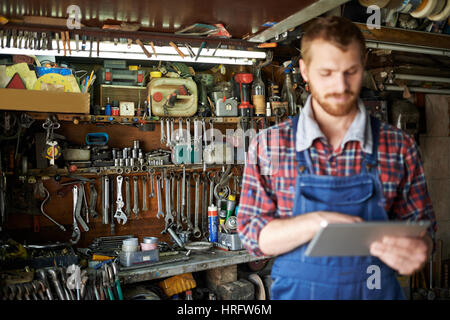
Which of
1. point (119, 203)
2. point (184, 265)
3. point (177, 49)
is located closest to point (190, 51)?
point (177, 49)

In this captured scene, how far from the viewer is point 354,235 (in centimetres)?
126

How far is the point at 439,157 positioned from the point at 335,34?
4.01 meters

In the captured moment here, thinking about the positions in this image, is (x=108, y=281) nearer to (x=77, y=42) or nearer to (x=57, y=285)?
(x=57, y=285)

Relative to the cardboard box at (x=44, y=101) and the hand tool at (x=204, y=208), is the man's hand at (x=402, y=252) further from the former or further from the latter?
the hand tool at (x=204, y=208)

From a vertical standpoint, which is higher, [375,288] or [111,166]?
[111,166]

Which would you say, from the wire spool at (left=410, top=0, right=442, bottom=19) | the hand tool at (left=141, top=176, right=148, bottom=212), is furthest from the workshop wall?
the hand tool at (left=141, top=176, right=148, bottom=212)

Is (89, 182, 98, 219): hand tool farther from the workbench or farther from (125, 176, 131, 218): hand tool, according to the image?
the workbench

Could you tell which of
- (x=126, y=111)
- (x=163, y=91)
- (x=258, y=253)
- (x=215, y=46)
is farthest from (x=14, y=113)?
(x=258, y=253)

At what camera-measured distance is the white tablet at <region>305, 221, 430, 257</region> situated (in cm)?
122

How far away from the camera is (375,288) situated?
1.48m

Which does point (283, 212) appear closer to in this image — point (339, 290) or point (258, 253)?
point (258, 253)

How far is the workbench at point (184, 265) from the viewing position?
298 centimetres

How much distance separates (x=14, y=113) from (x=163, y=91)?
117 cm
